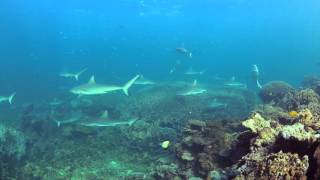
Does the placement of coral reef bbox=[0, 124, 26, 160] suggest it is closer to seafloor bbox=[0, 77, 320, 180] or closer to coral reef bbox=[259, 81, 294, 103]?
seafloor bbox=[0, 77, 320, 180]

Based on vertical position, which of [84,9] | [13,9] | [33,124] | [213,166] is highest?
[213,166]

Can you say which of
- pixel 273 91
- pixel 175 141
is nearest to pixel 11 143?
pixel 175 141

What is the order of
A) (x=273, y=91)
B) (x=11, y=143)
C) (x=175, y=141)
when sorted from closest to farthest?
(x=175, y=141) → (x=11, y=143) → (x=273, y=91)

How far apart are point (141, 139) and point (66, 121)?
3567 mm

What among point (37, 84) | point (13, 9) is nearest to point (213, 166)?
point (37, 84)

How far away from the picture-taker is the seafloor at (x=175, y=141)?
625 cm

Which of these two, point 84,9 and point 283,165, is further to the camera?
point 84,9

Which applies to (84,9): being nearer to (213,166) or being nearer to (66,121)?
(66,121)

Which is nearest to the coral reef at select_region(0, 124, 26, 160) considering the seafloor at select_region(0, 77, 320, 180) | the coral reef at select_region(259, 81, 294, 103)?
the seafloor at select_region(0, 77, 320, 180)

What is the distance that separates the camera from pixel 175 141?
14.6 m

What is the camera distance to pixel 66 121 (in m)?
17.3

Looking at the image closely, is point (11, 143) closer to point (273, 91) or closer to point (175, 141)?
point (175, 141)

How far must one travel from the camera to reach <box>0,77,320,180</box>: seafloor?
20.5 ft

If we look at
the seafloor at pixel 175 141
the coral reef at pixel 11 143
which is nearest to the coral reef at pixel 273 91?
the seafloor at pixel 175 141
